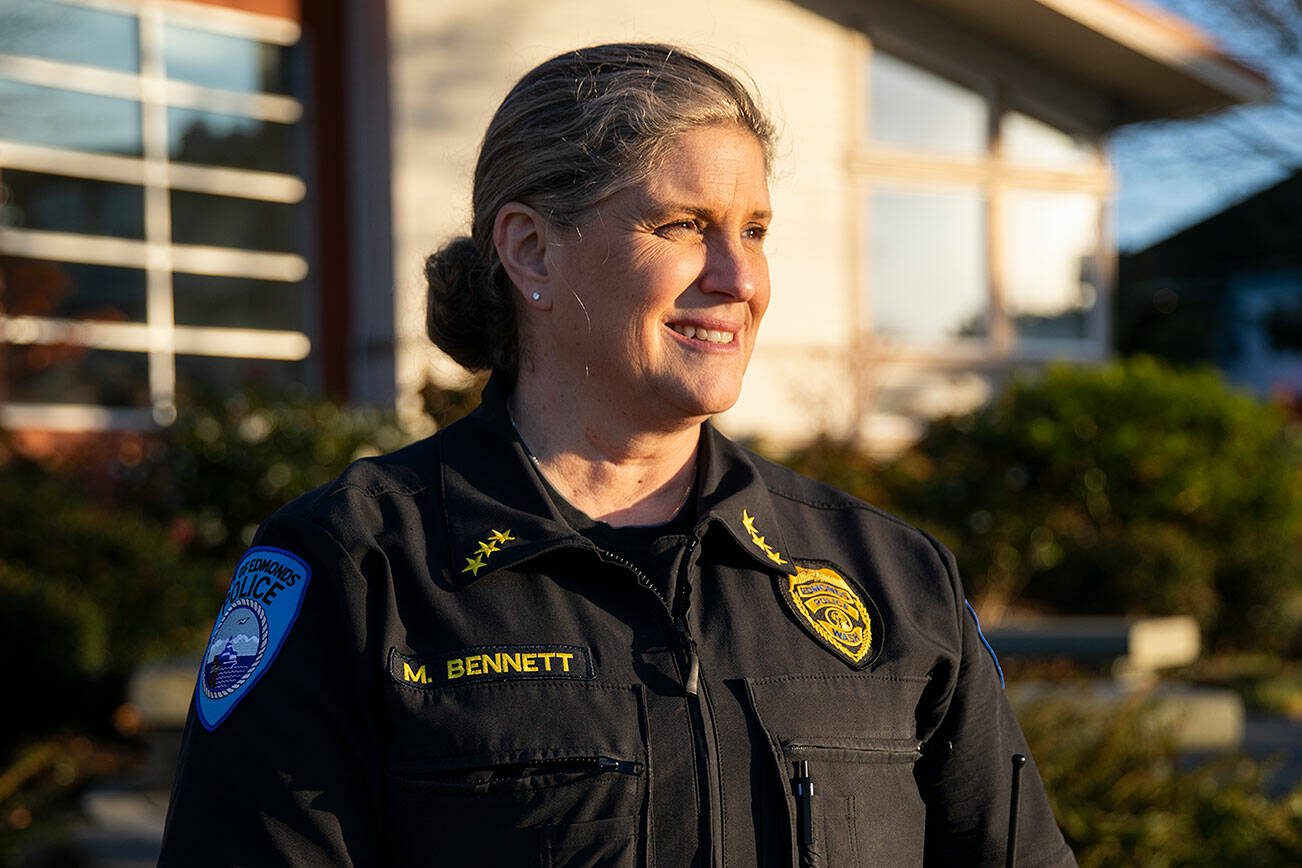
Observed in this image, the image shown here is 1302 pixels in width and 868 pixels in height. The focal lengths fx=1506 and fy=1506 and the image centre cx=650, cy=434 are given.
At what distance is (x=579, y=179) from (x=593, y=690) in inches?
28.4

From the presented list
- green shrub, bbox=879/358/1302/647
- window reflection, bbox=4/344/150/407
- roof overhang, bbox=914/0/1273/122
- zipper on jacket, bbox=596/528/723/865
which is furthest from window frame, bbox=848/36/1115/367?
zipper on jacket, bbox=596/528/723/865

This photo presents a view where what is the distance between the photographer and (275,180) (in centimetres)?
1001

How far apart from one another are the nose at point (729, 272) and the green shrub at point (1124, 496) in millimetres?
7514

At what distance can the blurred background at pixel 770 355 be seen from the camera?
21.2 feet

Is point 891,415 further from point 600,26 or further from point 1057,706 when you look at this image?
point 1057,706

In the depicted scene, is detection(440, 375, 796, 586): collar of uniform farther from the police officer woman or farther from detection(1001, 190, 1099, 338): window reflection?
detection(1001, 190, 1099, 338): window reflection

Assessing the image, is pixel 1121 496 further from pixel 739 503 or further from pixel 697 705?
pixel 697 705

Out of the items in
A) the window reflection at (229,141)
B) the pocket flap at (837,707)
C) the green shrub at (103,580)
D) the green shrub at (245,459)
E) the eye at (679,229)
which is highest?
the window reflection at (229,141)

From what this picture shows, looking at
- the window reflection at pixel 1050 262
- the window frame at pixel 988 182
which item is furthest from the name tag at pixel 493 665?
the window reflection at pixel 1050 262

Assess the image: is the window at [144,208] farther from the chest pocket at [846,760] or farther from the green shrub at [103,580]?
the chest pocket at [846,760]

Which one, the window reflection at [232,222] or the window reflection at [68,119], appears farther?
the window reflection at [232,222]

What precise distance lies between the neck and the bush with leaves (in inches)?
287

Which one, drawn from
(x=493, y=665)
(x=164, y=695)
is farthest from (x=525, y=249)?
(x=164, y=695)

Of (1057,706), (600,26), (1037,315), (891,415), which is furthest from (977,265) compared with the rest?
(1057,706)
